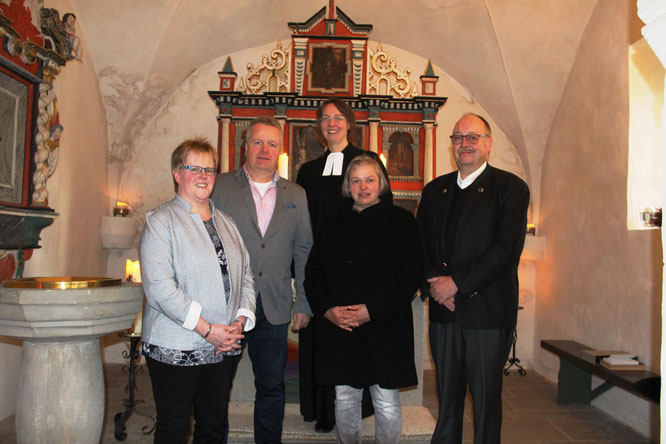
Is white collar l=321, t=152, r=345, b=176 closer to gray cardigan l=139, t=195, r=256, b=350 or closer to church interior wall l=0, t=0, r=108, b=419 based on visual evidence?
gray cardigan l=139, t=195, r=256, b=350

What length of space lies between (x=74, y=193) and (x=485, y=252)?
429cm

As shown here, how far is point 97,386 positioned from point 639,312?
13.1 ft

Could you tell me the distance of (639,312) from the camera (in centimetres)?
407

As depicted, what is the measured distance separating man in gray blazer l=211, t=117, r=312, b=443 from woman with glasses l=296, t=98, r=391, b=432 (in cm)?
31

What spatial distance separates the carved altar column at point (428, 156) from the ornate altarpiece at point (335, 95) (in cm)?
1

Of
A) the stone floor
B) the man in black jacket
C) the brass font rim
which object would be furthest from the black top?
the stone floor

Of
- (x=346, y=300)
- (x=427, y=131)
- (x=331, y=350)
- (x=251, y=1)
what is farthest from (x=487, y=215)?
(x=251, y=1)

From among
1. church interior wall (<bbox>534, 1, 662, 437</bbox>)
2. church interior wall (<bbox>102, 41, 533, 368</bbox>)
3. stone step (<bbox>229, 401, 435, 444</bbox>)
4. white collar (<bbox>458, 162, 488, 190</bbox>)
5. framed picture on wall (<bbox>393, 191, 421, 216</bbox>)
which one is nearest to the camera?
white collar (<bbox>458, 162, 488, 190</bbox>)

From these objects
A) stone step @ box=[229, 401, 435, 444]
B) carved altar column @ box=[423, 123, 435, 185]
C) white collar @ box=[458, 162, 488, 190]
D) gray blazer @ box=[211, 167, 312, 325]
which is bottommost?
stone step @ box=[229, 401, 435, 444]

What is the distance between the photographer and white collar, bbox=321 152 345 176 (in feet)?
9.62

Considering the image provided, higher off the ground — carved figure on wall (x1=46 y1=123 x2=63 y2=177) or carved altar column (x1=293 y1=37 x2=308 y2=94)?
carved altar column (x1=293 y1=37 x2=308 y2=94)

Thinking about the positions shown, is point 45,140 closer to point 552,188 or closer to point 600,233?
point 600,233

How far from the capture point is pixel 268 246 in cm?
254

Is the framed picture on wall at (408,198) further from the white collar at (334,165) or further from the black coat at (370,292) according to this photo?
the black coat at (370,292)
